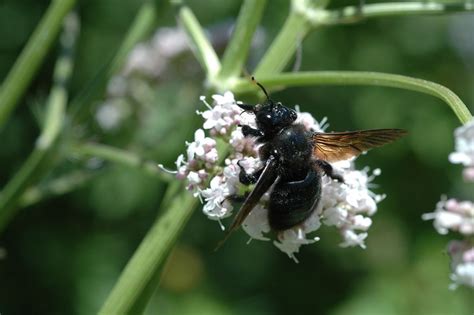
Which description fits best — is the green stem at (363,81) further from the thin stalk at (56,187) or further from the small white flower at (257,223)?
the thin stalk at (56,187)

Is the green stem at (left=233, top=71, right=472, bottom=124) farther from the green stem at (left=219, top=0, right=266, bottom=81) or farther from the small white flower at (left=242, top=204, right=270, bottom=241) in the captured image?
the small white flower at (left=242, top=204, right=270, bottom=241)

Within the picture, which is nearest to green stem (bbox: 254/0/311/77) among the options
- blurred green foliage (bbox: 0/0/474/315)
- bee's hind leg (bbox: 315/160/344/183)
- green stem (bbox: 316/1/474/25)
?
green stem (bbox: 316/1/474/25)

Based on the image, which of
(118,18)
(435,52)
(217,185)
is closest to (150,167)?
(217,185)

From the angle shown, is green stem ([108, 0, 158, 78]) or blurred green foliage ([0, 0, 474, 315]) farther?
blurred green foliage ([0, 0, 474, 315])

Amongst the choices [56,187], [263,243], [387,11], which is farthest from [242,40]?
A: [263,243]

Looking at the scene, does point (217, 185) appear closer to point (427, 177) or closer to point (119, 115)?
point (119, 115)

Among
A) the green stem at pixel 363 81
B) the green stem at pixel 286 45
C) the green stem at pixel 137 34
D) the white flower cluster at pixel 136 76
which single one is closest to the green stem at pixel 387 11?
the green stem at pixel 286 45
